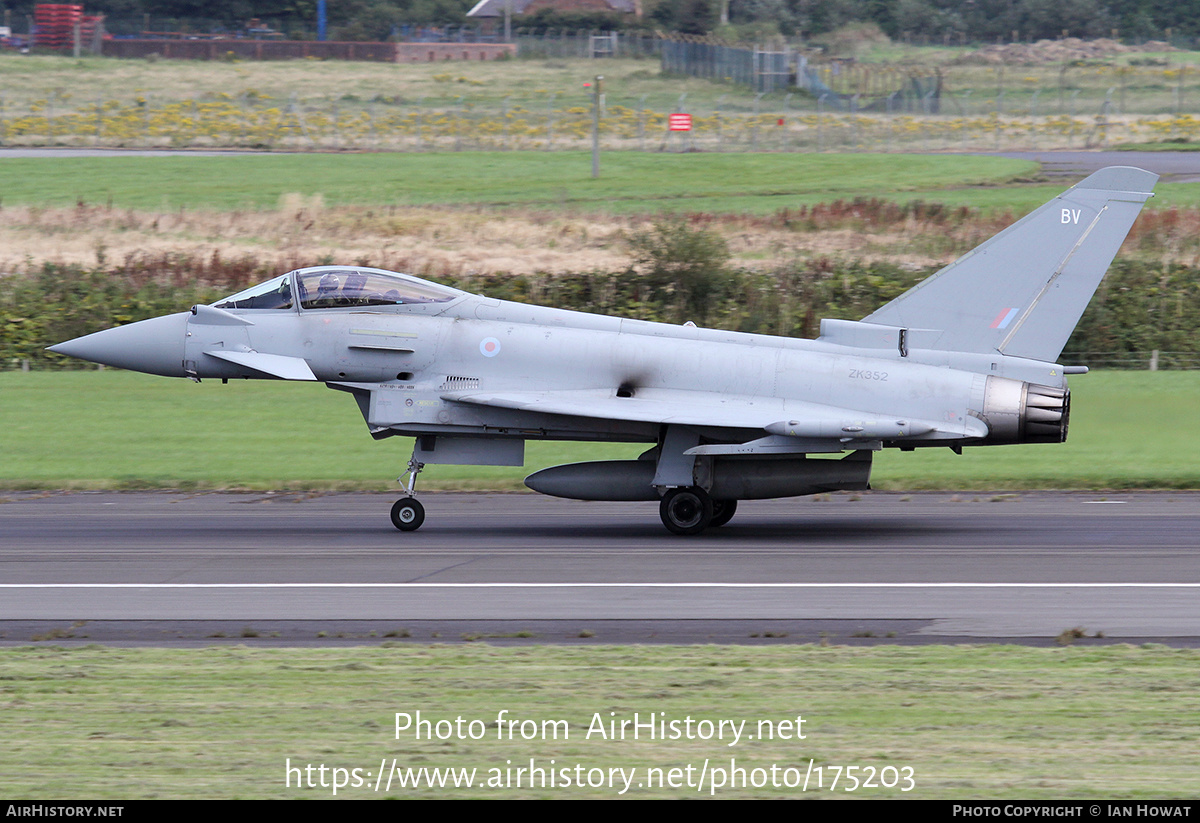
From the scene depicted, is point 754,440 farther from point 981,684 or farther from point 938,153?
point 938,153

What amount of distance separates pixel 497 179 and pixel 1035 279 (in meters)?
39.3

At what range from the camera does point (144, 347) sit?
Result: 1727cm

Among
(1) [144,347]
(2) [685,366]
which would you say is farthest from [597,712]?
(1) [144,347]

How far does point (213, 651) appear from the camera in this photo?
34.4 feet

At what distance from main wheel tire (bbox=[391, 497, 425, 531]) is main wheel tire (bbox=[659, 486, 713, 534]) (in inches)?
122

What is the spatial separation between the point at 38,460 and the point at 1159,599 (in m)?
18.1

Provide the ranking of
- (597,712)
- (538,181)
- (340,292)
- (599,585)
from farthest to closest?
1. (538,181)
2. (340,292)
3. (599,585)
4. (597,712)

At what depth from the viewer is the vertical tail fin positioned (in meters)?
16.4

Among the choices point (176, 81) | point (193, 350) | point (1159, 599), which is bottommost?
point (1159, 599)

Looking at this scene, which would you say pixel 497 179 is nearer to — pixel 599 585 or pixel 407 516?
pixel 407 516

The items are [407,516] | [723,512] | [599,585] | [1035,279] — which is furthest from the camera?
[723,512]

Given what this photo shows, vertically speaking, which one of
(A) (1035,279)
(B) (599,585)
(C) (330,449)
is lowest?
(C) (330,449)

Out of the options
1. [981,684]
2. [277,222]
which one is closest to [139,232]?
[277,222]

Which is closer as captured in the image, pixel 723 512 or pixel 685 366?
pixel 685 366
